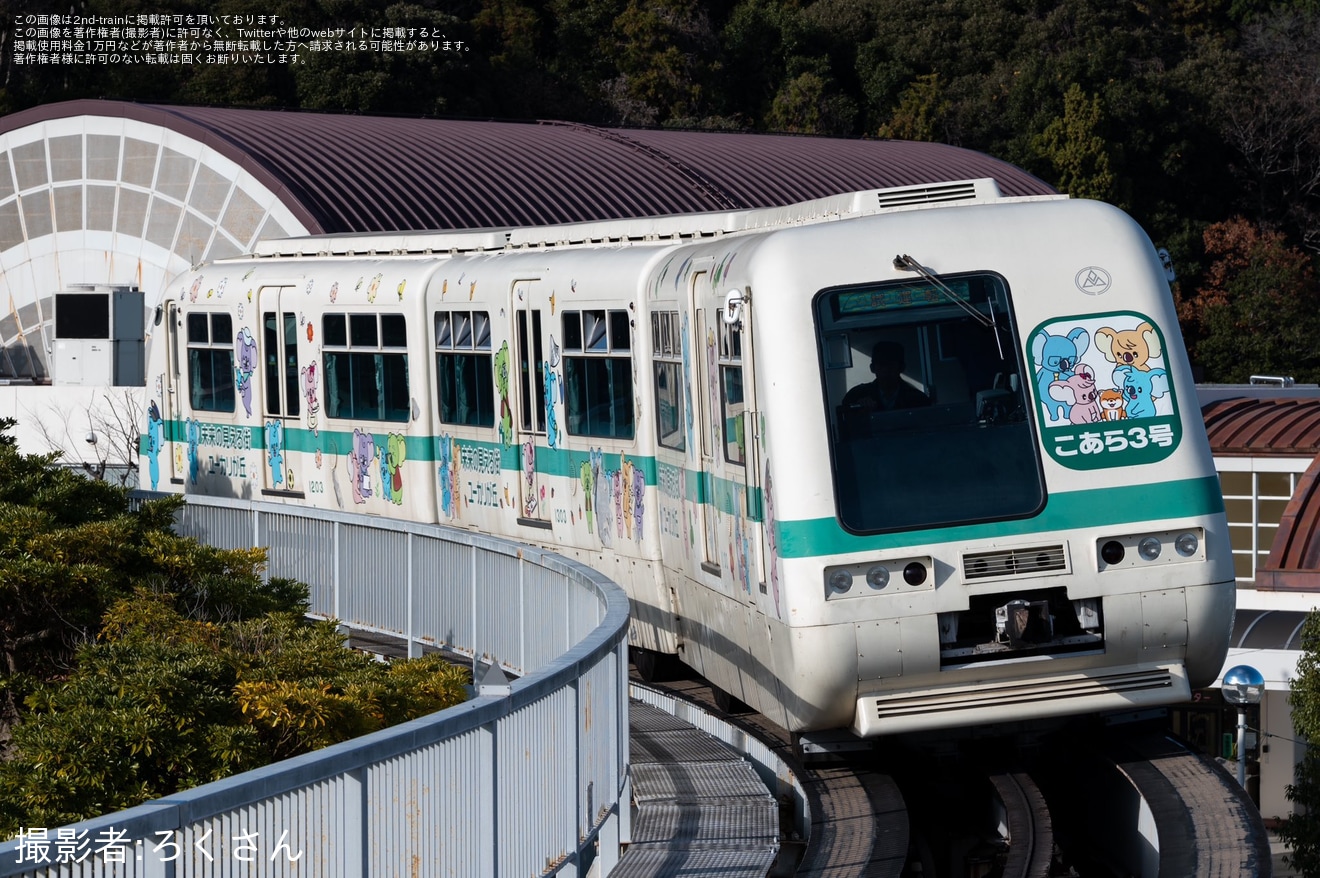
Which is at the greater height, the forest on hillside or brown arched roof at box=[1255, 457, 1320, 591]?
the forest on hillside

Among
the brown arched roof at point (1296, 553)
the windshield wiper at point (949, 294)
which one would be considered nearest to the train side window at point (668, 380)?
the windshield wiper at point (949, 294)

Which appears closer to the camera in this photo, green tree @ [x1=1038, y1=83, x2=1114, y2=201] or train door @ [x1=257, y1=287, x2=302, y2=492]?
train door @ [x1=257, y1=287, x2=302, y2=492]

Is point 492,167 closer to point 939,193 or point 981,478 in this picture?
point 939,193

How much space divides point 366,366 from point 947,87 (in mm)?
51171

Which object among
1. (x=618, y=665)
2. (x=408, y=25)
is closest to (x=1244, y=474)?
(x=618, y=665)

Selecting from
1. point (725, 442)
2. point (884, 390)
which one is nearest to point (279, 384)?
point (725, 442)

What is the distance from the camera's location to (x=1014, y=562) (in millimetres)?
10281

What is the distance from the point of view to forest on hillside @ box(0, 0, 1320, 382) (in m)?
57.0

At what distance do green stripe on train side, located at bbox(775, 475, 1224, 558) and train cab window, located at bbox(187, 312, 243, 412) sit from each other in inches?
484

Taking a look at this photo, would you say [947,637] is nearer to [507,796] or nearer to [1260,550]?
[507,796]

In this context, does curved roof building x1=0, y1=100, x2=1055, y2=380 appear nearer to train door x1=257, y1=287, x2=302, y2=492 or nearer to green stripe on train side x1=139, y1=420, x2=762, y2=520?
green stripe on train side x1=139, y1=420, x2=762, y2=520

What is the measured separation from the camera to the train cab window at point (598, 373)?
1424 cm

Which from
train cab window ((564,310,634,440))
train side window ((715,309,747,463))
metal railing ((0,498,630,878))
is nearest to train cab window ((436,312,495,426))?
train cab window ((564,310,634,440))

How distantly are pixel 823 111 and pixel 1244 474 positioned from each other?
42349 mm
